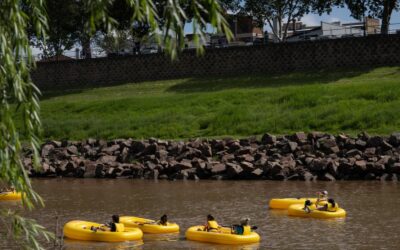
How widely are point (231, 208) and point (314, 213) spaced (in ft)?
8.73

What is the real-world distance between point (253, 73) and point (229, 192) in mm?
25135

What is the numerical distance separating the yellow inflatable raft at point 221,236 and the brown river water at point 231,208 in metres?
0.19

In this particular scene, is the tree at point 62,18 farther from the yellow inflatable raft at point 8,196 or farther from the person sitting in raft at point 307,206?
the person sitting in raft at point 307,206

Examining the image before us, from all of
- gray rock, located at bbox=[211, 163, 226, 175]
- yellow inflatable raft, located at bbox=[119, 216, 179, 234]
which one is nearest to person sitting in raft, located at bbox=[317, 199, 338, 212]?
yellow inflatable raft, located at bbox=[119, 216, 179, 234]

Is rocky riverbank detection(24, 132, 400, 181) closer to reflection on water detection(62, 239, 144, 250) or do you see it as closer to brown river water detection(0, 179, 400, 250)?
brown river water detection(0, 179, 400, 250)

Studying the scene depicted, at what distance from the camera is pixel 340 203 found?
861 inches

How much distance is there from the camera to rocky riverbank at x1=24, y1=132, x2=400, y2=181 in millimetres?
A: 27406

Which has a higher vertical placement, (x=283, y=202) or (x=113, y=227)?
(x=113, y=227)

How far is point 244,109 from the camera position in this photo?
37.3 meters

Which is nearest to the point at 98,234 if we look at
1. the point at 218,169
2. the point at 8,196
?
the point at 8,196

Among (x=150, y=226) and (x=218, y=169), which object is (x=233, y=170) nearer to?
(x=218, y=169)

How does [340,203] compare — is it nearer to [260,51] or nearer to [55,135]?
[55,135]

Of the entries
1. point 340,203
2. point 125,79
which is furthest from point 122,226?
point 125,79

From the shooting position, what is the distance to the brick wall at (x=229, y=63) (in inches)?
1829
